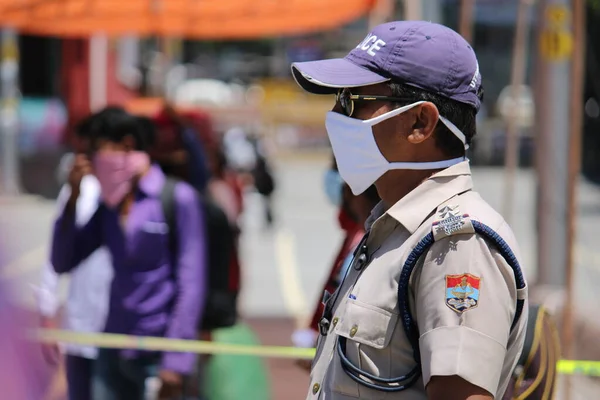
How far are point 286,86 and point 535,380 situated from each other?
30.5 m

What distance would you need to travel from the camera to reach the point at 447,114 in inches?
77.0

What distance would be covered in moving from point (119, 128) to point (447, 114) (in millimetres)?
2535

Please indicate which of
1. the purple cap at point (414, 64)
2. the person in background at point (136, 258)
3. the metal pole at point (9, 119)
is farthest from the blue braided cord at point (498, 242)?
the metal pole at point (9, 119)

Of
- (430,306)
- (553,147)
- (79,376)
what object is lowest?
(79,376)

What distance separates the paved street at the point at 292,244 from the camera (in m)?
8.17

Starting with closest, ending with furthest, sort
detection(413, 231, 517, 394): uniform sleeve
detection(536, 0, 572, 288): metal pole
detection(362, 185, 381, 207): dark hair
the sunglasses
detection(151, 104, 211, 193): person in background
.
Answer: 1. detection(413, 231, 517, 394): uniform sleeve
2. the sunglasses
3. detection(362, 185, 381, 207): dark hair
4. detection(151, 104, 211, 193): person in background
5. detection(536, 0, 572, 288): metal pole

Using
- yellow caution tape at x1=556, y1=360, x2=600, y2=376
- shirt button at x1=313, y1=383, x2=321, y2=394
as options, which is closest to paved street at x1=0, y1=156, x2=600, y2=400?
shirt button at x1=313, y1=383, x2=321, y2=394

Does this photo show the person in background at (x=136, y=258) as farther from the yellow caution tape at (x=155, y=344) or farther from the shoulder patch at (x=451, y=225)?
the shoulder patch at (x=451, y=225)

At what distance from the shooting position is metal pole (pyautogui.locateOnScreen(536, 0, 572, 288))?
262 inches

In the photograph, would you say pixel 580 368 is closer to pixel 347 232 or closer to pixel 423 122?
pixel 347 232

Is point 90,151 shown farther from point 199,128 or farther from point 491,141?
point 491,141

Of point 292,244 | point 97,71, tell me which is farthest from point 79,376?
point 97,71

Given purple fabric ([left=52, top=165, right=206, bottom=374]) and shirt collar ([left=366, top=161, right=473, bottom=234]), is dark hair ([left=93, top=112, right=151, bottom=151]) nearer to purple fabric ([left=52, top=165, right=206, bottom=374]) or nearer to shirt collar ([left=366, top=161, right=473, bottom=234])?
purple fabric ([left=52, top=165, right=206, bottom=374])

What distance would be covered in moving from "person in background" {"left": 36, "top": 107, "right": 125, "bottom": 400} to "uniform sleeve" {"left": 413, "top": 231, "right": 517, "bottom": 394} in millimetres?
2675
